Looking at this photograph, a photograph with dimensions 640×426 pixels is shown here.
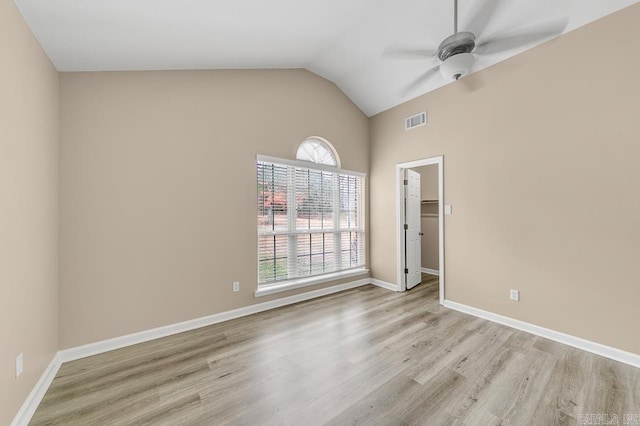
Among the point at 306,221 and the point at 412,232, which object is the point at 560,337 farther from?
the point at 306,221

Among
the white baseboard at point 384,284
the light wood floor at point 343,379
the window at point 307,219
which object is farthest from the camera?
the white baseboard at point 384,284

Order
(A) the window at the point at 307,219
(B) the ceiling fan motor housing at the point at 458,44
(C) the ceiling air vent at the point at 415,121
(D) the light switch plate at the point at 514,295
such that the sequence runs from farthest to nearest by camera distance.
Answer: (C) the ceiling air vent at the point at 415,121
(A) the window at the point at 307,219
(D) the light switch plate at the point at 514,295
(B) the ceiling fan motor housing at the point at 458,44

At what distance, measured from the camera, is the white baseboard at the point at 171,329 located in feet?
7.88

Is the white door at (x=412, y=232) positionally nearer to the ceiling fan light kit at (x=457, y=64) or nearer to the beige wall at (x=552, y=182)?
the beige wall at (x=552, y=182)

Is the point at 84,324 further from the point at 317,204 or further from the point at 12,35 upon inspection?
the point at 317,204

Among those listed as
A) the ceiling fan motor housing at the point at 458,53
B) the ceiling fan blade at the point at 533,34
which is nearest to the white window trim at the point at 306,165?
the ceiling fan motor housing at the point at 458,53

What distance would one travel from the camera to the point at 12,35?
164 cm

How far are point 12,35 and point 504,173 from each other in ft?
15.1

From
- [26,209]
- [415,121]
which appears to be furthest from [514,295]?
[26,209]

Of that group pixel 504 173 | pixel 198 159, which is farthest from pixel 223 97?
pixel 504 173

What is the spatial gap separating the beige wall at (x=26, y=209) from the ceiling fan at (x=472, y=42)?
2.95m

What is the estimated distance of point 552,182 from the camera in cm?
271

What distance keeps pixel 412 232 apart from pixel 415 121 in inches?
76.4

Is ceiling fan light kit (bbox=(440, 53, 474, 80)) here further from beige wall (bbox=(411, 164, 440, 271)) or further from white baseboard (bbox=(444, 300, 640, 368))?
beige wall (bbox=(411, 164, 440, 271))
